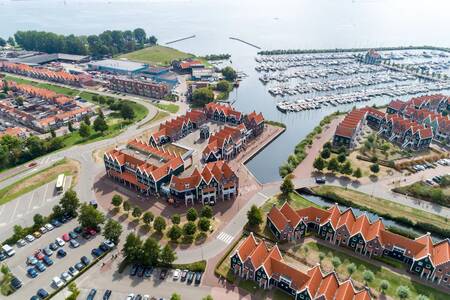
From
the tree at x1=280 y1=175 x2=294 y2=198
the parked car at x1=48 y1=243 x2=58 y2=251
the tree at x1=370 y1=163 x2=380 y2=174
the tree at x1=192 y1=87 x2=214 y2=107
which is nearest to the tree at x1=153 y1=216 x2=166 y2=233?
the parked car at x1=48 y1=243 x2=58 y2=251

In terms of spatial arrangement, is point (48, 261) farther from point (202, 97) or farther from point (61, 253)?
point (202, 97)

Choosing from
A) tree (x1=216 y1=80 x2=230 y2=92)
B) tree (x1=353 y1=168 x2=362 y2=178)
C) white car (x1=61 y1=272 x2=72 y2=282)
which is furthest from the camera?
tree (x1=216 y1=80 x2=230 y2=92)

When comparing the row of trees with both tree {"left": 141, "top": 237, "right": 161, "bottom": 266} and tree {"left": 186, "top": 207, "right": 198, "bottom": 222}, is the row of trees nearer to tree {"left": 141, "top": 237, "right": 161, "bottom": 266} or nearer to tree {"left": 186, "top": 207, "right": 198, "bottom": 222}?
→ tree {"left": 186, "top": 207, "right": 198, "bottom": 222}

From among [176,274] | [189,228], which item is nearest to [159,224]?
[189,228]

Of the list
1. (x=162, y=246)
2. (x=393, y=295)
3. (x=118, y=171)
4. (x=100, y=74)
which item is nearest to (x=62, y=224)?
(x=118, y=171)

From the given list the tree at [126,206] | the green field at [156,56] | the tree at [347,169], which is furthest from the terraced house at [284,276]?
the green field at [156,56]

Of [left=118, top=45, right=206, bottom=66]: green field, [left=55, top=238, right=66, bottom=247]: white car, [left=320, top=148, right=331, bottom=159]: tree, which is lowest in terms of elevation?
[left=55, top=238, right=66, bottom=247]: white car
